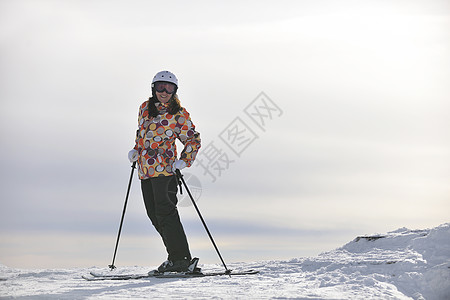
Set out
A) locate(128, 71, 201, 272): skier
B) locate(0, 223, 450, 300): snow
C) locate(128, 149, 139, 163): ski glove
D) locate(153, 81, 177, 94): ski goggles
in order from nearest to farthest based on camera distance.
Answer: locate(0, 223, 450, 300): snow
locate(128, 71, 201, 272): skier
locate(153, 81, 177, 94): ski goggles
locate(128, 149, 139, 163): ski glove

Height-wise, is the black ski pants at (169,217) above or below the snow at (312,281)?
above

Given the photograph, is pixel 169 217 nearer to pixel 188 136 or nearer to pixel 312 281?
pixel 188 136

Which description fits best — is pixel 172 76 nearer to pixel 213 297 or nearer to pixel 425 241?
pixel 213 297

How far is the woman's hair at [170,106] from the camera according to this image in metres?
7.53

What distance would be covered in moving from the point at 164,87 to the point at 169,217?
185cm

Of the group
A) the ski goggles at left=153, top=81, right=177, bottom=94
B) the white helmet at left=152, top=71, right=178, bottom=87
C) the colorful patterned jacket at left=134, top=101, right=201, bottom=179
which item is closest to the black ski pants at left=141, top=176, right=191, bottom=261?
the colorful patterned jacket at left=134, top=101, right=201, bottom=179

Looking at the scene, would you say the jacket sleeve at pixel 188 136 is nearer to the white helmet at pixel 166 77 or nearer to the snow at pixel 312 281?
the white helmet at pixel 166 77

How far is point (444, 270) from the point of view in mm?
5941

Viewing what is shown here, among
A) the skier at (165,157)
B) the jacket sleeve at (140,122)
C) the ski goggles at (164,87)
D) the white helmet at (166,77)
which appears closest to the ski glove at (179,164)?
the skier at (165,157)

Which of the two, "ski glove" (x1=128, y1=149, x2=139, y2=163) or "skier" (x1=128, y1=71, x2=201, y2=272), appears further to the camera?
"ski glove" (x1=128, y1=149, x2=139, y2=163)

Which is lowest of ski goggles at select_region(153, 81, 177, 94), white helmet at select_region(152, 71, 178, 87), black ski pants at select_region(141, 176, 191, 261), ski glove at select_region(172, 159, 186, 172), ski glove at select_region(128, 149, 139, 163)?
black ski pants at select_region(141, 176, 191, 261)

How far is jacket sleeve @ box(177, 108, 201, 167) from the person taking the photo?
24.5 feet

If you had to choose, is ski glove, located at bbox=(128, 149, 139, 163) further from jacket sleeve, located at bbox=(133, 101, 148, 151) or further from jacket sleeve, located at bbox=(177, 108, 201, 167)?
jacket sleeve, located at bbox=(177, 108, 201, 167)

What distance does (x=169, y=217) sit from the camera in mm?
7398
